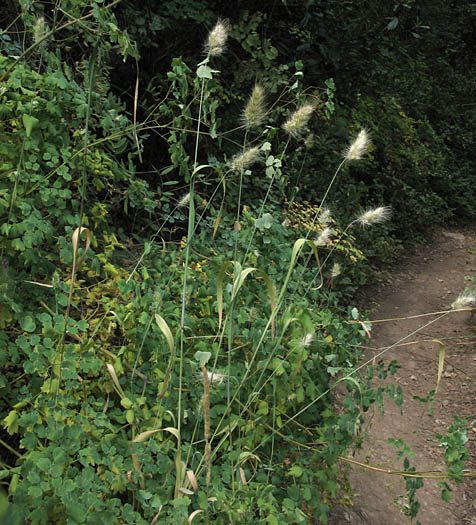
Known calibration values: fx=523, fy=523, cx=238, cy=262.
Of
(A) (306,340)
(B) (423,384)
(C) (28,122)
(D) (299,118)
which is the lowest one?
(B) (423,384)

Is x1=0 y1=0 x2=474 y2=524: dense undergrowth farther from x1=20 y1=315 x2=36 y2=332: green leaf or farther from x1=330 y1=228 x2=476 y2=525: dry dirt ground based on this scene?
x1=330 y1=228 x2=476 y2=525: dry dirt ground

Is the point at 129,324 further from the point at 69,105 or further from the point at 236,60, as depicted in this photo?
the point at 236,60

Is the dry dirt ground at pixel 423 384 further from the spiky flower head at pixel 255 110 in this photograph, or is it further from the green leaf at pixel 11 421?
the green leaf at pixel 11 421

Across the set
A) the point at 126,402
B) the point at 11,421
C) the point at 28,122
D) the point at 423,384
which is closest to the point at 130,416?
the point at 126,402

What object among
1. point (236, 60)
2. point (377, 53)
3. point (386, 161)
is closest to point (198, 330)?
point (236, 60)

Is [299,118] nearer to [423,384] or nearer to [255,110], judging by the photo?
[255,110]

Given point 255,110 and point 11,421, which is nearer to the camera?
point 11,421

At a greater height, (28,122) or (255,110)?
(255,110)

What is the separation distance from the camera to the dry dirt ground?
2.98 meters

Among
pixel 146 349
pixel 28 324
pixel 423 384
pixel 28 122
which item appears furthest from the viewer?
pixel 423 384

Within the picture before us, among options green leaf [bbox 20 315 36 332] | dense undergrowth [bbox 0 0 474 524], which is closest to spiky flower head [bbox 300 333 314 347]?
dense undergrowth [bbox 0 0 474 524]

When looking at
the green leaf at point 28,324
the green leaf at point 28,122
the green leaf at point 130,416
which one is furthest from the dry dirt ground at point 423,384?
the green leaf at point 28,122

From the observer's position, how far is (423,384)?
4.22m

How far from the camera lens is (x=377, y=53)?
6137mm
